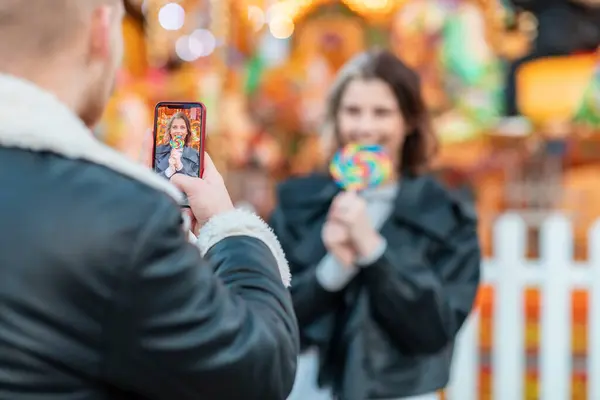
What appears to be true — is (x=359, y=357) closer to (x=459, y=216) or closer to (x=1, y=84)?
(x=459, y=216)

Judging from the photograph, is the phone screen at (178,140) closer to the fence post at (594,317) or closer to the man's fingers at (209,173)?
the man's fingers at (209,173)

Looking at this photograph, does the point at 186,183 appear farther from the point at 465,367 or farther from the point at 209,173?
the point at 465,367

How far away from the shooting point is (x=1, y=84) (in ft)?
2.96

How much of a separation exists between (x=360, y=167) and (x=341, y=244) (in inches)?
9.0

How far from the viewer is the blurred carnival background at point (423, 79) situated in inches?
318

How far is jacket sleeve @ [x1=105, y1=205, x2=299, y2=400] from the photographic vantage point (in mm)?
854

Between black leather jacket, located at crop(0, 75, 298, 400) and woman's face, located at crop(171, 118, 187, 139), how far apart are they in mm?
207

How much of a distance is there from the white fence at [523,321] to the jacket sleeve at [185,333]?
2.99m

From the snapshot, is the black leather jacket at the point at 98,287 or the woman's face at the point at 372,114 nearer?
the black leather jacket at the point at 98,287

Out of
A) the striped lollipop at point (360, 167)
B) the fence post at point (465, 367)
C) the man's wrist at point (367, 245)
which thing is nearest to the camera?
the man's wrist at point (367, 245)

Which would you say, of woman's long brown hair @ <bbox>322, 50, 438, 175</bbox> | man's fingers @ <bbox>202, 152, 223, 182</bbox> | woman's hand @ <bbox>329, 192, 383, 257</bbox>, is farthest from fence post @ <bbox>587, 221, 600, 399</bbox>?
man's fingers @ <bbox>202, 152, 223, 182</bbox>

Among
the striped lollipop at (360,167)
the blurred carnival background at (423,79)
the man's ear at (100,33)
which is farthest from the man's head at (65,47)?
the blurred carnival background at (423,79)

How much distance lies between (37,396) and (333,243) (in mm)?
1341

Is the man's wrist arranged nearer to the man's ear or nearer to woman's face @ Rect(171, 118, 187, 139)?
woman's face @ Rect(171, 118, 187, 139)
